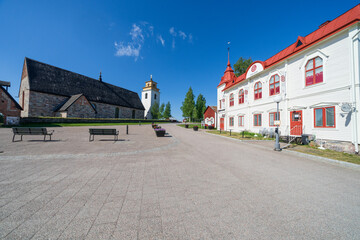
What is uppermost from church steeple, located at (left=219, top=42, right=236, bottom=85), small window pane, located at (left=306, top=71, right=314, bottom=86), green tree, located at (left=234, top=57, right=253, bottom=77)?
green tree, located at (left=234, top=57, right=253, bottom=77)

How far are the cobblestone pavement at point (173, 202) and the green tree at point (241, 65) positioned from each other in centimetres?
3101

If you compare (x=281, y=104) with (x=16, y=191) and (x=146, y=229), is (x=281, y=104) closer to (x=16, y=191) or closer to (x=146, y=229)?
(x=146, y=229)

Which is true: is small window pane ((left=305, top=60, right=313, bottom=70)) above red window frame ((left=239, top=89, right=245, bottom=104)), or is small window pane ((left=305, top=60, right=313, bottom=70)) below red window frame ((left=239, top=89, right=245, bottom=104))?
above

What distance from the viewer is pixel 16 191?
2.87m

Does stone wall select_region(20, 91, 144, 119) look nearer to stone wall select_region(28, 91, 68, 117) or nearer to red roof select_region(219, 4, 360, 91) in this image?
stone wall select_region(28, 91, 68, 117)

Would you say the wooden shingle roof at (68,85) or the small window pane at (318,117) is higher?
the wooden shingle roof at (68,85)

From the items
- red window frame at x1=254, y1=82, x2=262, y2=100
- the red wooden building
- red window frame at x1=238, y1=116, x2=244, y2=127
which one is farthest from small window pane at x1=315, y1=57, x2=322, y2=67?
the red wooden building

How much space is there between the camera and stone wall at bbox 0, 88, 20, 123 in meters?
18.3

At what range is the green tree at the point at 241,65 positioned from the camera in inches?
1219

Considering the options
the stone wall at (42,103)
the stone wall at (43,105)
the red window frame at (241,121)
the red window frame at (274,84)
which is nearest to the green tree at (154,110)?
the stone wall at (43,105)

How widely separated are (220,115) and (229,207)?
22.7 m

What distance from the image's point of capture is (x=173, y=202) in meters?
2.64

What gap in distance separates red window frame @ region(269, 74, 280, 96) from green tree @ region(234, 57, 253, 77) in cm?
1934

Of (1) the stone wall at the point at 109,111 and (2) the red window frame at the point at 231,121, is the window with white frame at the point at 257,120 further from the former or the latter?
(1) the stone wall at the point at 109,111
